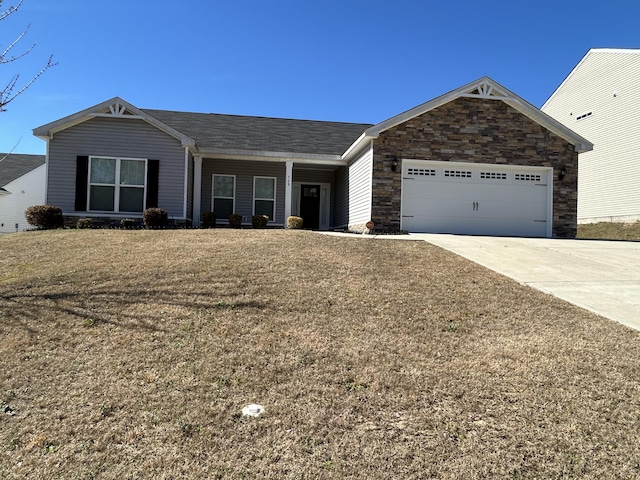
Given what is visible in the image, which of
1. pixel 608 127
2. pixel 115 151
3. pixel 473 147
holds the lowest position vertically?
pixel 115 151

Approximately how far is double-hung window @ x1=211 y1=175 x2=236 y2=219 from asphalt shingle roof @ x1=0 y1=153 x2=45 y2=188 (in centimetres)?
1397

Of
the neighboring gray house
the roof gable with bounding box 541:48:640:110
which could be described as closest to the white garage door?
the neighboring gray house

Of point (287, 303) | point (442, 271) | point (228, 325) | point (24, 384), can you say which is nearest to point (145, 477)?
point (24, 384)

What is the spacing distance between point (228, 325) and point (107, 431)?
189cm

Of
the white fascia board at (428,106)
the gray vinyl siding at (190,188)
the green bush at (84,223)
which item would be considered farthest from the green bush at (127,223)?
the white fascia board at (428,106)

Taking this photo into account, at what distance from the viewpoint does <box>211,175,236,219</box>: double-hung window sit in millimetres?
16688

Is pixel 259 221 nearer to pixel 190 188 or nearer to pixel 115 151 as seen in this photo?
pixel 190 188

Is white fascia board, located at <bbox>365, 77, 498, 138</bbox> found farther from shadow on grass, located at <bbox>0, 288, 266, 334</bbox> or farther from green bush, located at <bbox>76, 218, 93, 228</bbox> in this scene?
shadow on grass, located at <bbox>0, 288, 266, 334</bbox>

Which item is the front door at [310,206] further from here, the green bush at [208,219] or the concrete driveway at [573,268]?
the concrete driveway at [573,268]

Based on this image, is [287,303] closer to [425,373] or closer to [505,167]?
[425,373]

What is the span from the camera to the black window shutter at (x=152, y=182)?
45.2ft

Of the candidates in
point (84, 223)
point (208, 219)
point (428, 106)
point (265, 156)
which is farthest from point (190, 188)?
point (428, 106)

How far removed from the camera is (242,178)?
1688 cm

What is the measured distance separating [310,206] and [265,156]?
12.9ft
